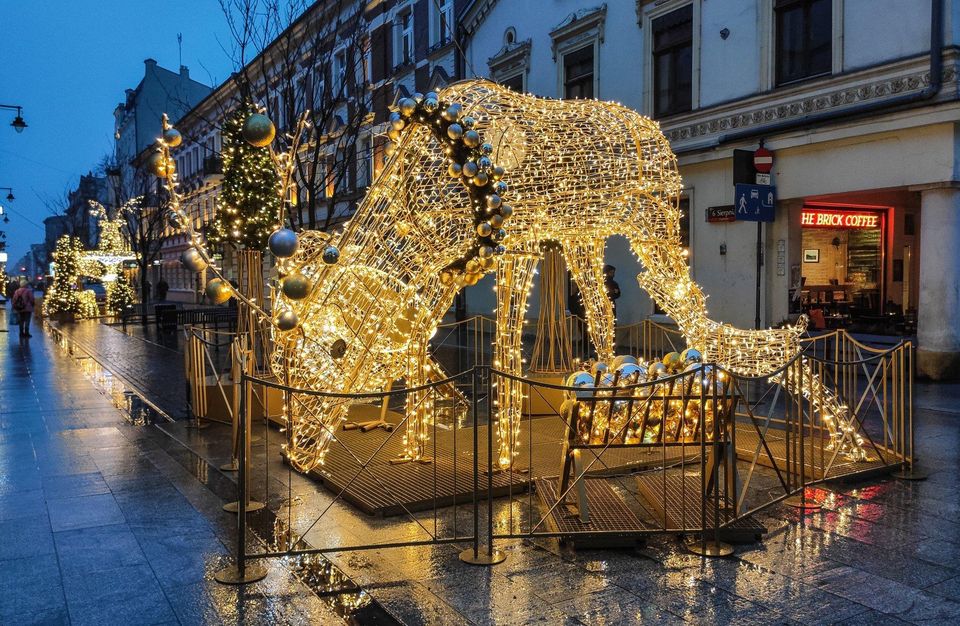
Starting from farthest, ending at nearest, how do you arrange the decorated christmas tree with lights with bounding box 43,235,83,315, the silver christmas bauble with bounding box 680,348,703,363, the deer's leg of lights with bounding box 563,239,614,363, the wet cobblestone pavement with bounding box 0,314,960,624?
1. the decorated christmas tree with lights with bounding box 43,235,83,315
2. the deer's leg of lights with bounding box 563,239,614,363
3. the silver christmas bauble with bounding box 680,348,703,363
4. the wet cobblestone pavement with bounding box 0,314,960,624

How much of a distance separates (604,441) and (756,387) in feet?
20.4

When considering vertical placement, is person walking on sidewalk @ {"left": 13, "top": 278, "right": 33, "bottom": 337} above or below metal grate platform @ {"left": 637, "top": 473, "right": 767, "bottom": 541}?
above

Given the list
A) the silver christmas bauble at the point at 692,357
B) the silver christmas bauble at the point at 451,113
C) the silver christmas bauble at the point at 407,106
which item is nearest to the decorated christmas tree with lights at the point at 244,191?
the silver christmas bauble at the point at 407,106

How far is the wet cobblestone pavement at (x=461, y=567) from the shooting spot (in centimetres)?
380

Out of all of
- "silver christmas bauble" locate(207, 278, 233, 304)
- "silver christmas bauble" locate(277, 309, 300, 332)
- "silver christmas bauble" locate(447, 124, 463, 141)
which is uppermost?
"silver christmas bauble" locate(447, 124, 463, 141)

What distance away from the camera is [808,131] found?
39.0 ft

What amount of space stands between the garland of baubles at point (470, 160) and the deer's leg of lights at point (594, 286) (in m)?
1.68

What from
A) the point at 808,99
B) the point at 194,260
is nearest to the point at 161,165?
the point at 194,260

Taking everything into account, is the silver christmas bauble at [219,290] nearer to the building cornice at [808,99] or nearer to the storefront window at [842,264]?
the building cornice at [808,99]

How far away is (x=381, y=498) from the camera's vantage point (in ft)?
18.0

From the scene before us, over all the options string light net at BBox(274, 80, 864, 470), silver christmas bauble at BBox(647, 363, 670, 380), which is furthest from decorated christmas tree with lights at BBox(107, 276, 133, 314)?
silver christmas bauble at BBox(647, 363, 670, 380)

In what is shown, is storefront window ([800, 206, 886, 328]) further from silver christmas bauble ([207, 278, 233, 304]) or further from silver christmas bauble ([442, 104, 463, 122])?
silver christmas bauble ([207, 278, 233, 304])

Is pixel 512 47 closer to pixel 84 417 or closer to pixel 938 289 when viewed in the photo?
pixel 938 289

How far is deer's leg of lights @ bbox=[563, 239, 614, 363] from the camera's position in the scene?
716 centimetres
